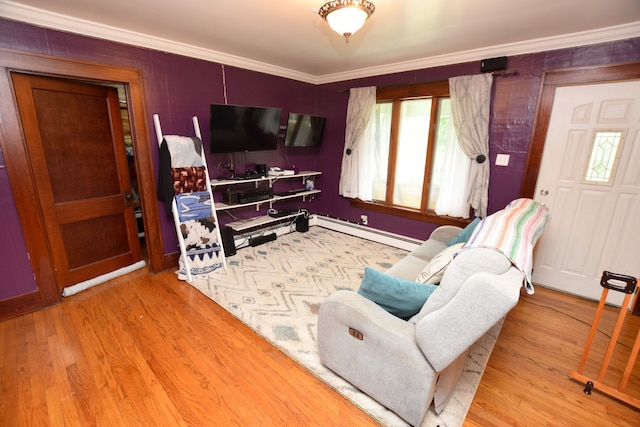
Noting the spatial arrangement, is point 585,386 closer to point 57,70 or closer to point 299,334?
point 299,334

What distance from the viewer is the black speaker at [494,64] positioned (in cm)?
285

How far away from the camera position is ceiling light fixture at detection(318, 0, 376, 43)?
161cm

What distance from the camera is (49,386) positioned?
1.73 m

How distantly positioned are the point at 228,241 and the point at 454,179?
2.92m

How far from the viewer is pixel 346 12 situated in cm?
163

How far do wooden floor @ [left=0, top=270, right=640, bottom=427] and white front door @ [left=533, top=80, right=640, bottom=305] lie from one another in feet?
1.53

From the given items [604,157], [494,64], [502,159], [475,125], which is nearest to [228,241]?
[475,125]

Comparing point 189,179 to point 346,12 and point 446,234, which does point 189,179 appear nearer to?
point 346,12

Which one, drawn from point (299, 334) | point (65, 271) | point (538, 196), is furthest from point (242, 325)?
point (538, 196)

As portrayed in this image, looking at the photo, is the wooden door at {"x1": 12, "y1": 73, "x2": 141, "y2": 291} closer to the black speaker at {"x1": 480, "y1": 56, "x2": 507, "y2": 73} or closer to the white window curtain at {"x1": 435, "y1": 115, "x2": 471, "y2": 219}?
the white window curtain at {"x1": 435, "y1": 115, "x2": 471, "y2": 219}

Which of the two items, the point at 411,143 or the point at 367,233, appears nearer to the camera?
the point at 411,143

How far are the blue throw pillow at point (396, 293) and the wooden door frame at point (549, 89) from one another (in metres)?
2.25

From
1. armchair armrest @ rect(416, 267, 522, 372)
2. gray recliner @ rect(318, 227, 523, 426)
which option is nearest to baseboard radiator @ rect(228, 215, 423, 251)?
gray recliner @ rect(318, 227, 523, 426)

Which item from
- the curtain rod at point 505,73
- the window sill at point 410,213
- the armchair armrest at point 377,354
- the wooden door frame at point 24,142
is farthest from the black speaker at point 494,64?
the wooden door frame at point 24,142
